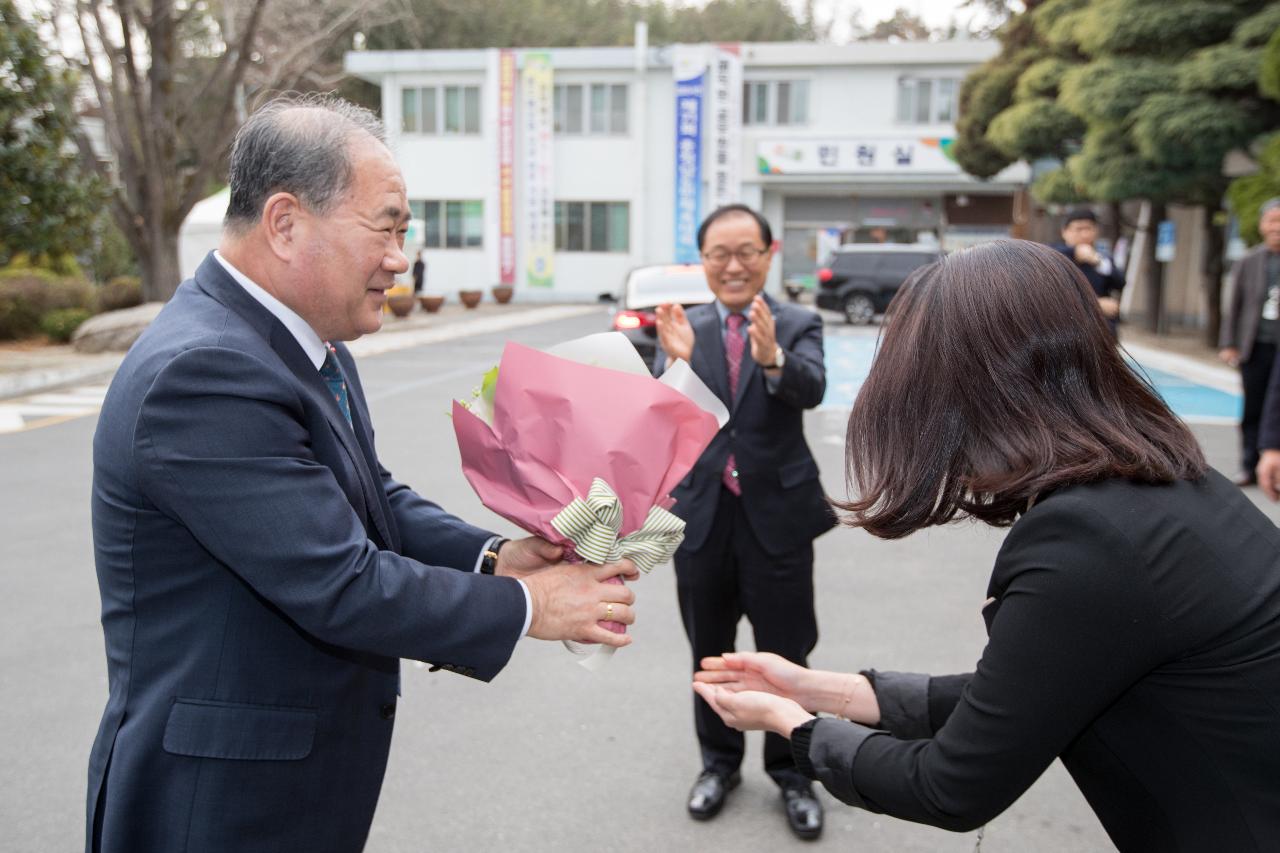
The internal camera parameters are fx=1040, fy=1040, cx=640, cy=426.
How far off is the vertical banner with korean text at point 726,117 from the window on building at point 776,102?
612mm

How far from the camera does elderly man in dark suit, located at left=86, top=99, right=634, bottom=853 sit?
1.52 m

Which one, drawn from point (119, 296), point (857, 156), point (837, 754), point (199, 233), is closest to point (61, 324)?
point (119, 296)

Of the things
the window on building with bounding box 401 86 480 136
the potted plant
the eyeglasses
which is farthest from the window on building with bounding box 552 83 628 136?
the eyeglasses

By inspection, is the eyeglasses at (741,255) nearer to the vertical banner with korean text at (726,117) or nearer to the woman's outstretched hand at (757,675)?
the woman's outstretched hand at (757,675)

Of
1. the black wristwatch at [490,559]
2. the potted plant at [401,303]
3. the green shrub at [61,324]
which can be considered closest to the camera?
the black wristwatch at [490,559]

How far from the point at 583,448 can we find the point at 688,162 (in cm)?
2985

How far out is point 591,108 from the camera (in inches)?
1232

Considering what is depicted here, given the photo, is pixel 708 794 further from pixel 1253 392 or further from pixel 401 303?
pixel 401 303

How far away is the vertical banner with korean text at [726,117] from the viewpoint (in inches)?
1181

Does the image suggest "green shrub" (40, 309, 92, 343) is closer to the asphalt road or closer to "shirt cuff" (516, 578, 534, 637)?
the asphalt road

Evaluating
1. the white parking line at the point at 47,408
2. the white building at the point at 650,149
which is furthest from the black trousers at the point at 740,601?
the white building at the point at 650,149

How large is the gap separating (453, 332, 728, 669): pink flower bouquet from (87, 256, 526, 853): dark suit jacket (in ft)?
0.53

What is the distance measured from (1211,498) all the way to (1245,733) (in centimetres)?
32

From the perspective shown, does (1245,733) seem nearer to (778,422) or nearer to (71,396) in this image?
(778,422)
